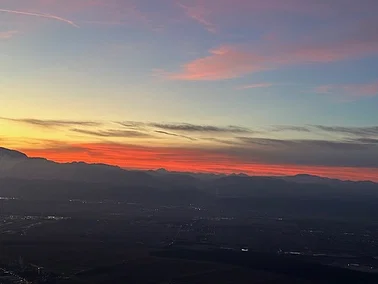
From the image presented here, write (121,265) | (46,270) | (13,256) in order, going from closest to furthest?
(46,270)
(121,265)
(13,256)

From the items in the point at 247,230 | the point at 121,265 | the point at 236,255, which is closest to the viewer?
the point at 121,265

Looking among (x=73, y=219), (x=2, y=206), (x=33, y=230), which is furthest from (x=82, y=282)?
(x=2, y=206)

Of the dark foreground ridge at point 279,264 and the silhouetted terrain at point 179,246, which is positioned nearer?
the dark foreground ridge at point 279,264

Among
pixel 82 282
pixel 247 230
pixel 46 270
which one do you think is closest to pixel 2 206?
pixel 247 230

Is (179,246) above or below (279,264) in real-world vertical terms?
below

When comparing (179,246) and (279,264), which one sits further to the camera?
(179,246)

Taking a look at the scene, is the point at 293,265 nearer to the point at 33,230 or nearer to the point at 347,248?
the point at 347,248

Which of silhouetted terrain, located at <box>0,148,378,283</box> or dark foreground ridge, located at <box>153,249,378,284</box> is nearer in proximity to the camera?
dark foreground ridge, located at <box>153,249,378,284</box>

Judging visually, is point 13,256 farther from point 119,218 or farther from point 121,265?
point 119,218

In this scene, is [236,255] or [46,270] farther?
[236,255]
